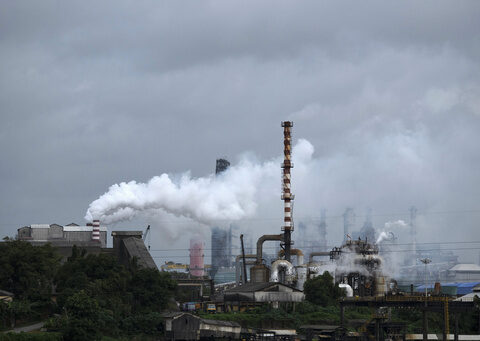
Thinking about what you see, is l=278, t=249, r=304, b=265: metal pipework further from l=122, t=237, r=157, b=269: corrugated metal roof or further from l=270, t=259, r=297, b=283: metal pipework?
l=122, t=237, r=157, b=269: corrugated metal roof

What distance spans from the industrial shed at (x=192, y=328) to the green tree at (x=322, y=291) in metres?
33.8

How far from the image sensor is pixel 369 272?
438 feet

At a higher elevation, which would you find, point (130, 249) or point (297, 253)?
point (130, 249)

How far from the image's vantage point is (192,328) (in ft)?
297

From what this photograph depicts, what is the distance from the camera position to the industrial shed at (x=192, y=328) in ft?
297

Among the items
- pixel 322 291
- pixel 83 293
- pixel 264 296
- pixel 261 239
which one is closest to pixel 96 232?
pixel 261 239

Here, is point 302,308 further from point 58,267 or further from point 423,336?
point 58,267

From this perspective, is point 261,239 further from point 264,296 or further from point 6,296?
point 6,296

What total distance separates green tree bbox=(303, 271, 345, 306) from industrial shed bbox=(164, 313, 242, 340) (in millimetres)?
33787

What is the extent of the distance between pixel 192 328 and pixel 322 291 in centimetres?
3938

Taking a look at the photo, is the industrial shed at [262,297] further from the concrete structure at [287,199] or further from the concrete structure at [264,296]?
the concrete structure at [287,199]

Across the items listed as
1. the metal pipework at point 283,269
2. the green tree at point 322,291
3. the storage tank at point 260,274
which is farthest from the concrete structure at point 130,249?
the green tree at point 322,291

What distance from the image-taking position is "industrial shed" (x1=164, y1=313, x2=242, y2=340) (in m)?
90.6

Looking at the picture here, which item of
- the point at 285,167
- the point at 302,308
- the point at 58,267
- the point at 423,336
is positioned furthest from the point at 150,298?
the point at 285,167
